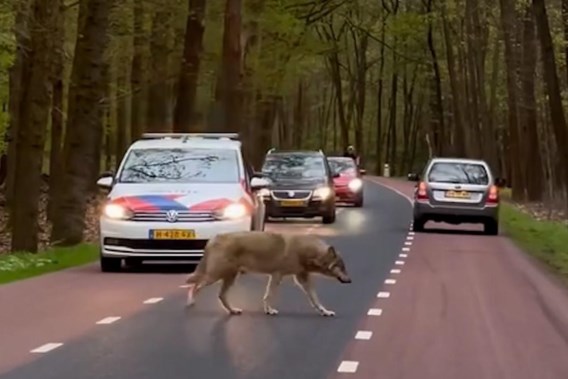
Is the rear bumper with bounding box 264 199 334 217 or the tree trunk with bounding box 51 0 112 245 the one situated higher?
the tree trunk with bounding box 51 0 112 245

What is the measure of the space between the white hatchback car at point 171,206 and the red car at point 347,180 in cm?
2485

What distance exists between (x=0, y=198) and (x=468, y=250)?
21.4m

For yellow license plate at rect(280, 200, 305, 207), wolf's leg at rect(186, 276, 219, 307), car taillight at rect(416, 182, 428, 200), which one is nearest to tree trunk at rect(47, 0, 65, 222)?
yellow license plate at rect(280, 200, 305, 207)

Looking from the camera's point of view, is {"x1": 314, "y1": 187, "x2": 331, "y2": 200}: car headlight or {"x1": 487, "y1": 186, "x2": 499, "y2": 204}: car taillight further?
{"x1": 314, "y1": 187, "x2": 331, "y2": 200}: car headlight

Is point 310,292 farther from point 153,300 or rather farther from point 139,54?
point 139,54

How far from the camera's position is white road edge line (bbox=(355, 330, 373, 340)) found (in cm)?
1291

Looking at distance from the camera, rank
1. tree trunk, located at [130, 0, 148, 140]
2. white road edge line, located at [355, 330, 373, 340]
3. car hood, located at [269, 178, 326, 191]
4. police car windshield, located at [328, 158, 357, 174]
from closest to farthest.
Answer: white road edge line, located at [355, 330, 373, 340] < car hood, located at [269, 178, 326, 191] < tree trunk, located at [130, 0, 148, 140] < police car windshield, located at [328, 158, 357, 174]

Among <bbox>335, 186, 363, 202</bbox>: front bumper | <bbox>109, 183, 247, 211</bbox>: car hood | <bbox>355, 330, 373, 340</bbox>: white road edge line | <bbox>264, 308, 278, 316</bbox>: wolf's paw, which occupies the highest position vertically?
<bbox>109, 183, 247, 211</bbox>: car hood

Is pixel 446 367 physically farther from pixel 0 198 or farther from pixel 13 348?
pixel 0 198

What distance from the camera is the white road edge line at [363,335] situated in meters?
12.9

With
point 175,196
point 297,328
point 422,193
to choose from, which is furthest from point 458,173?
point 297,328

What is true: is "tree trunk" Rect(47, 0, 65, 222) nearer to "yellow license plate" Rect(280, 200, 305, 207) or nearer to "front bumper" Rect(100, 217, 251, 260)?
"yellow license plate" Rect(280, 200, 305, 207)

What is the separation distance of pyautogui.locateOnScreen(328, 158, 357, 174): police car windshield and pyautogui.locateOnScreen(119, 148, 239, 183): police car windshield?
24507 mm

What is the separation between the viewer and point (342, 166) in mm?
45969
